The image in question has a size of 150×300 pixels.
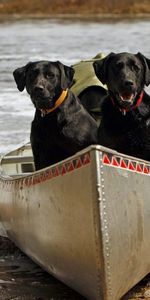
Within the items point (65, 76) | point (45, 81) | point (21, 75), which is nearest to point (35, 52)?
point (21, 75)

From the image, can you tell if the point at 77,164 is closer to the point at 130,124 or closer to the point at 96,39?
the point at 130,124

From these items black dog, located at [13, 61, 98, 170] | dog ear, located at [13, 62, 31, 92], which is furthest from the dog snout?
dog ear, located at [13, 62, 31, 92]

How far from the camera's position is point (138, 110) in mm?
5961

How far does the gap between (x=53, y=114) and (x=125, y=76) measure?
0.75 m

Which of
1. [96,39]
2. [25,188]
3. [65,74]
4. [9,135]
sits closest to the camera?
[25,188]

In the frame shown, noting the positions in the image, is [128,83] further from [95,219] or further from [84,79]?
[84,79]

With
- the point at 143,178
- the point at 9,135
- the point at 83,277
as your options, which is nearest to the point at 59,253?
the point at 83,277

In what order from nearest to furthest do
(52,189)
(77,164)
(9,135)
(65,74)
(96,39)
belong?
(77,164) → (52,189) → (65,74) → (9,135) → (96,39)

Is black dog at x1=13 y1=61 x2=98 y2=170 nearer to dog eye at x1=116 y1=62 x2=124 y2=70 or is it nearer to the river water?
dog eye at x1=116 y1=62 x2=124 y2=70

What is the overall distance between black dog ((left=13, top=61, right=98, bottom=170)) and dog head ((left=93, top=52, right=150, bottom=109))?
14.7 inches

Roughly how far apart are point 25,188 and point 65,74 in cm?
101

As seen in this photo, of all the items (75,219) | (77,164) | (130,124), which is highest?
(130,124)

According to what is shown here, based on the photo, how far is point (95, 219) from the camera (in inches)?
195

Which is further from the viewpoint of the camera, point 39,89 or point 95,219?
point 39,89
